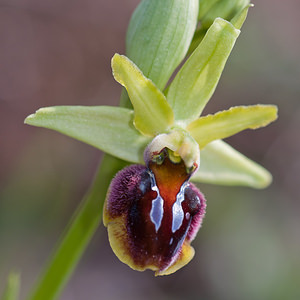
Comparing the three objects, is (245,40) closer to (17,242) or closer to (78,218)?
(17,242)

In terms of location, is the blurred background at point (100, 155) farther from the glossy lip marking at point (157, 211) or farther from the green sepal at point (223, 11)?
the green sepal at point (223, 11)

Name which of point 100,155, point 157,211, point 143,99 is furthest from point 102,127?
point 100,155

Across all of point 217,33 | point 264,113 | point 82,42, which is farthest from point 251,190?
point 217,33

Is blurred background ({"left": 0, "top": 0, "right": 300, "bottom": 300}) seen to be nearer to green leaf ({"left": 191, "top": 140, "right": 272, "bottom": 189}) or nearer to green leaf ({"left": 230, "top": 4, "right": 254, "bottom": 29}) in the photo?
green leaf ({"left": 191, "top": 140, "right": 272, "bottom": 189})

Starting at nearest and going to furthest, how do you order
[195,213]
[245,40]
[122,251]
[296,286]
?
1. [122,251]
2. [195,213]
3. [296,286]
4. [245,40]

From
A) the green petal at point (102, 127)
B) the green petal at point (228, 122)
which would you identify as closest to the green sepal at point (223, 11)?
the green petal at point (228, 122)

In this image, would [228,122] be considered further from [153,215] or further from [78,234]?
[78,234]

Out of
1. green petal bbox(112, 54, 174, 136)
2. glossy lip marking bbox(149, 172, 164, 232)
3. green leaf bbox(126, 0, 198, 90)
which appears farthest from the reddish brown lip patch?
green leaf bbox(126, 0, 198, 90)
